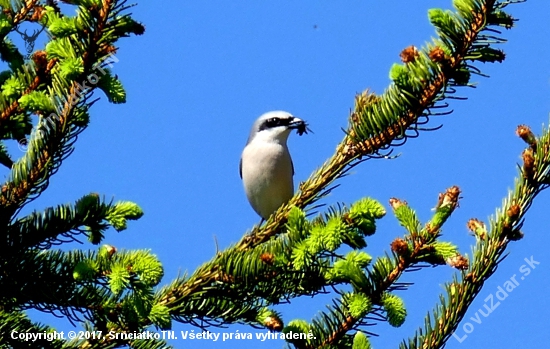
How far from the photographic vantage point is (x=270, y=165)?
6598 mm

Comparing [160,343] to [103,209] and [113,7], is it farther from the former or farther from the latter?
[113,7]

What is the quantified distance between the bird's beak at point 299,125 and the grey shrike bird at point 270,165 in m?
0.05

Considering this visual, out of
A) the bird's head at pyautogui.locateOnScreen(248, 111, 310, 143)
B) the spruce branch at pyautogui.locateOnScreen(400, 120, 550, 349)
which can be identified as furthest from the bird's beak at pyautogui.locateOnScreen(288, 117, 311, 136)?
the spruce branch at pyautogui.locateOnScreen(400, 120, 550, 349)

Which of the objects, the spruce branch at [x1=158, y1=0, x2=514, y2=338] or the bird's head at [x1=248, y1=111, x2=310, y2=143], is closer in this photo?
the spruce branch at [x1=158, y1=0, x2=514, y2=338]

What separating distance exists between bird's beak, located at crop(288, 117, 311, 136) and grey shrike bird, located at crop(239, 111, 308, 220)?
46mm

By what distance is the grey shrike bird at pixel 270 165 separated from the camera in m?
6.57

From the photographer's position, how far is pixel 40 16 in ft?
11.1

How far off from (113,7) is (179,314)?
121 centimetres

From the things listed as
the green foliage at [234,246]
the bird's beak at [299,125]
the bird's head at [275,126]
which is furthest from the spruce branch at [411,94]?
the bird's head at [275,126]

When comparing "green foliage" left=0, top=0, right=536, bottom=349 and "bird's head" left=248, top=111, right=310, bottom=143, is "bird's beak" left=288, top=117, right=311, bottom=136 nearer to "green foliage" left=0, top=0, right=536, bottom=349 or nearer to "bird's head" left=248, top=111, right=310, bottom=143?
"bird's head" left=248, top=111, right=310, bottom=143

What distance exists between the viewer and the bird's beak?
5552mm

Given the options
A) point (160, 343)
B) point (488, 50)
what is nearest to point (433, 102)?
point (488, 50)

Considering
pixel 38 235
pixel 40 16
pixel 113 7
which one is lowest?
pixel 38 235

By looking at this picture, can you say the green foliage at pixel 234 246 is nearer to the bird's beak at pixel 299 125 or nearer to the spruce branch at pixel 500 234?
the spruce branch at pixel 500 234
